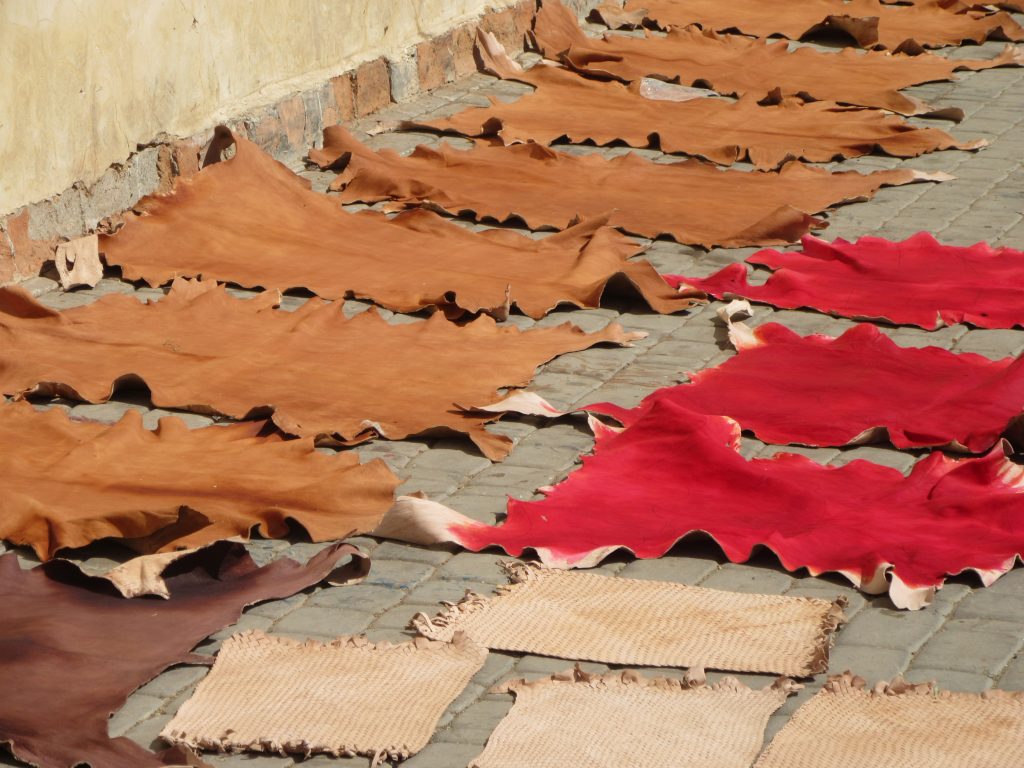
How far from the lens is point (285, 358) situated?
198 inches

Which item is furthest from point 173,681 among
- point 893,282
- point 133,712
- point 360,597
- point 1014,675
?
point 893,282

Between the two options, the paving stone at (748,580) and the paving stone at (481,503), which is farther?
the paving stone at (481,503)

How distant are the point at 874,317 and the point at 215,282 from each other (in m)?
2.26

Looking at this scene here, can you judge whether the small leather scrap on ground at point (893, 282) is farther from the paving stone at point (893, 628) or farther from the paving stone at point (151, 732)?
the paving stone at point (151, 732)

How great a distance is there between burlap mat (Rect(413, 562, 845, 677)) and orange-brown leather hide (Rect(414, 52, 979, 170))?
377cm

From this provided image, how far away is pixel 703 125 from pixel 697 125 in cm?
3

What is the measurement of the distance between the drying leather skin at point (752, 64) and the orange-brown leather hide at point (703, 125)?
237 mm

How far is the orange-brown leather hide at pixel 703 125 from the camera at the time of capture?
723 cm

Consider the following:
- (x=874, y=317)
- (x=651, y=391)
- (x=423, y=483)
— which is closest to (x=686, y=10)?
(x=874, y=317)

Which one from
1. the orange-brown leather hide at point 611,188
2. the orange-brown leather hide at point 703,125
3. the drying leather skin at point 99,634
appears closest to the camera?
the drying leather skin at point 99,634

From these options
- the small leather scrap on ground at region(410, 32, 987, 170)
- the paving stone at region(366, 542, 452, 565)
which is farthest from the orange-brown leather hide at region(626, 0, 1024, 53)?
the paving stone at region(366, 542, 452, 565)

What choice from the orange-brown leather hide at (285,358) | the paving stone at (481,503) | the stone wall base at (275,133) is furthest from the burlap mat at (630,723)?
the stone wall base at (275,133)

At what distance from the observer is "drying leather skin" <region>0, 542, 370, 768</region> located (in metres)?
3.05

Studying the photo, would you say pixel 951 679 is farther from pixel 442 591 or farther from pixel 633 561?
pixel 442 591
